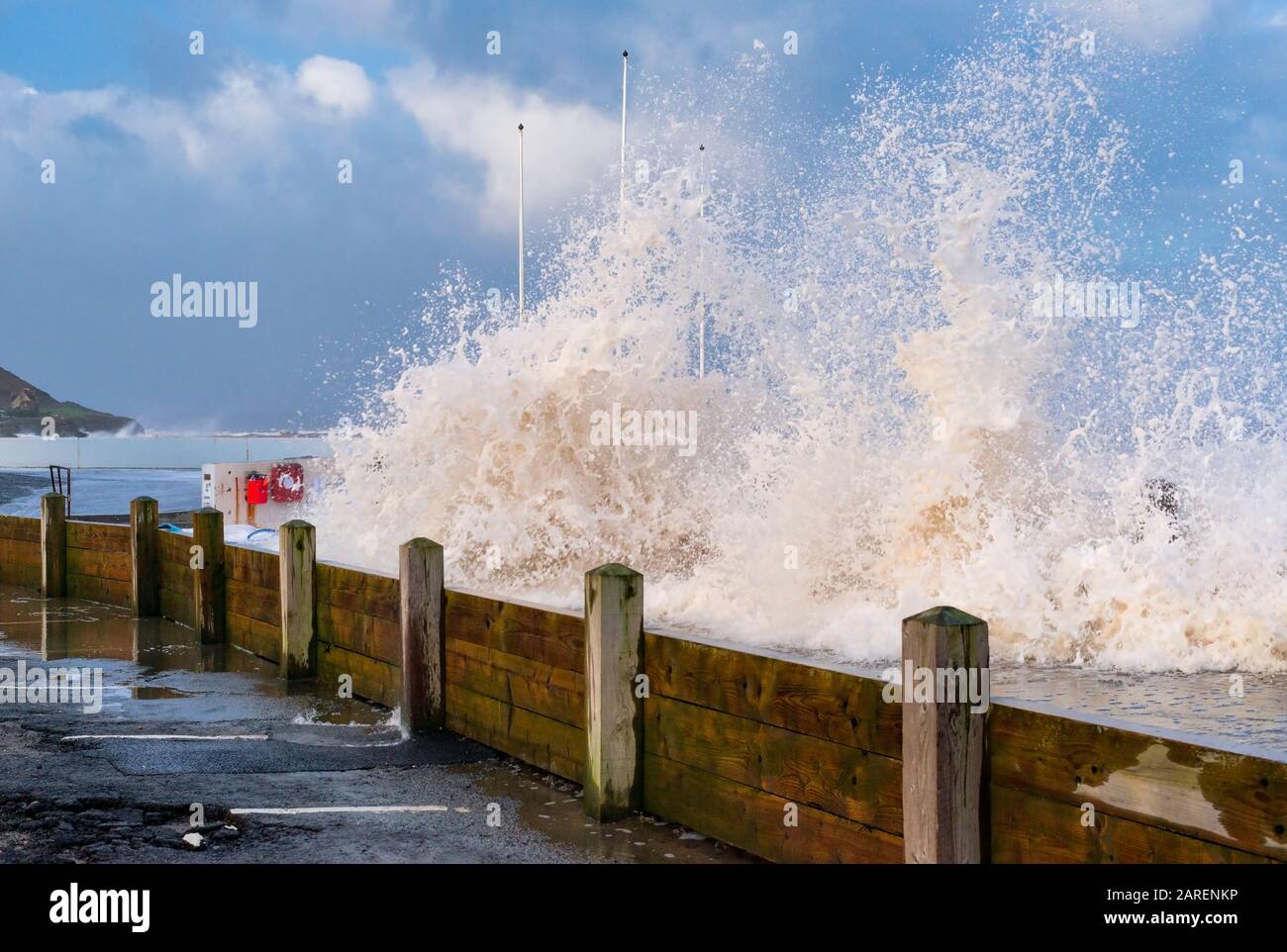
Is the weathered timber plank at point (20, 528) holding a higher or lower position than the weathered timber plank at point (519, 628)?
higher

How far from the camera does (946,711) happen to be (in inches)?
159

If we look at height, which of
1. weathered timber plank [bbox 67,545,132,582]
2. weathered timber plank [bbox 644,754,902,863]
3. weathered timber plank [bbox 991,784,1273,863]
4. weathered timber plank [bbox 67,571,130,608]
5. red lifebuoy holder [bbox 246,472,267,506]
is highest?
red lifebuoy holder [bbox 246,472,267,506]

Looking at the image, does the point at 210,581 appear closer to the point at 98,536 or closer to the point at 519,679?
the point at 98,536

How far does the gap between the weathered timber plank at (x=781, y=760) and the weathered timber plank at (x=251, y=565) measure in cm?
566

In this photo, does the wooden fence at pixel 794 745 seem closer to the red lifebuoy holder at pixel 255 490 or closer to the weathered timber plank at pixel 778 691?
the weathered timber plank at pixel 778 691

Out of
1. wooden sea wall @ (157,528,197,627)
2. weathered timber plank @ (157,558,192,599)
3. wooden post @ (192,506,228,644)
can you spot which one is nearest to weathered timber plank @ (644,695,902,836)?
wooden post @ (192,506,228,644)

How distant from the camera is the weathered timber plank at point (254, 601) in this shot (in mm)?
10477

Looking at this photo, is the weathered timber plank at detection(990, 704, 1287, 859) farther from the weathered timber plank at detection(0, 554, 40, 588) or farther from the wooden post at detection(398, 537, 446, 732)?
the weathered timber plank at detection(0, 554, 40, 588)

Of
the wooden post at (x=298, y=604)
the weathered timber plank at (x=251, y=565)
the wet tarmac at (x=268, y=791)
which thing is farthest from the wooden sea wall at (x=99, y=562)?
the wooden post at (x=298, y=604)

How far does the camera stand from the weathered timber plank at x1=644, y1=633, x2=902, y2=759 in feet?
14.9

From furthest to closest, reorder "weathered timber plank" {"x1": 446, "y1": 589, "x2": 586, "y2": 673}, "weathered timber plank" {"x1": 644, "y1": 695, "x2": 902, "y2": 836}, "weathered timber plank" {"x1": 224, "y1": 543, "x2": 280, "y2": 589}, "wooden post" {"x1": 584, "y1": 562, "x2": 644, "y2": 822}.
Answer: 1. "weathered timber plank" {"x1": 224, "y1": 543, "x2": 280, "y2": 589}
2. "weathered timber plank" {"x1": 446, "y1": 589, "x2": 586, "y2": 673}
3. "wooden post" {"x1": 584, "y1": 562, "x2": 644, "y2": 822}
4. "weathered timber plank" {"x1": 644, "y1": 695, "x2": 902, "y2": 836}

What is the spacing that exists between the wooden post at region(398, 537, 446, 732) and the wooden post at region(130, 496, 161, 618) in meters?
6.72
